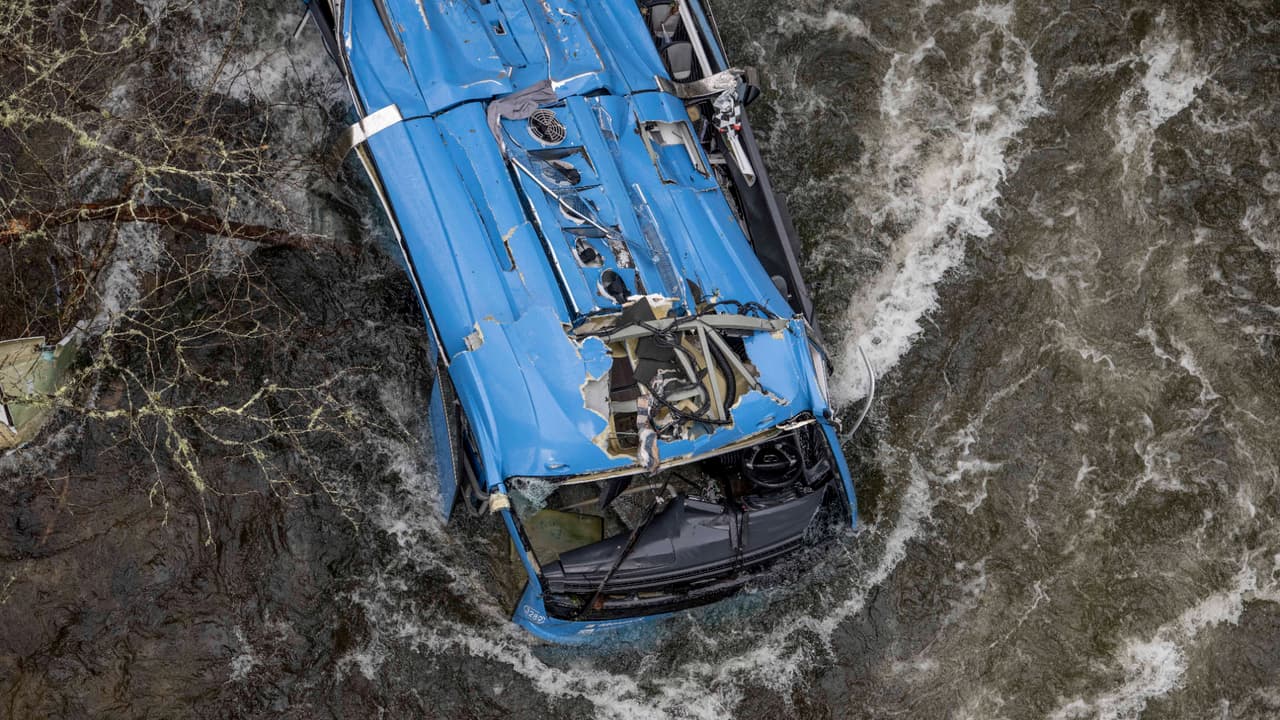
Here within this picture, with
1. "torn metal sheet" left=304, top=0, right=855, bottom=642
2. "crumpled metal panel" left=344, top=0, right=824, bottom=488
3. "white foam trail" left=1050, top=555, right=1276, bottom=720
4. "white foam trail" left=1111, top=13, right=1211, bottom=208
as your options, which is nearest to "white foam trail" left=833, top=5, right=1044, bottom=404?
"white foam trail" left=1111, top=13, right=1211, bottom=208

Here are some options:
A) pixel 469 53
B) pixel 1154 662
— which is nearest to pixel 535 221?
pixel 469 53

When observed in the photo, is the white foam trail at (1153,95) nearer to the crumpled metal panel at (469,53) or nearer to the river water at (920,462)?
the river water at (920,462)

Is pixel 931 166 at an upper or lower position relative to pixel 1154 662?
upper

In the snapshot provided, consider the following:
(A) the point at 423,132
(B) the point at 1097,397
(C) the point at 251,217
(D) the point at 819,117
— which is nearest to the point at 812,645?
(B) the point at 1097,397

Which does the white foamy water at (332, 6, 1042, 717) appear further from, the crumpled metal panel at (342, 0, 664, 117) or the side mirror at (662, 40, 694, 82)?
the crumpled metal panel at (342, 0, 664, 117)

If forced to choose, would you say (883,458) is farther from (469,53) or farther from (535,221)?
(469,53)

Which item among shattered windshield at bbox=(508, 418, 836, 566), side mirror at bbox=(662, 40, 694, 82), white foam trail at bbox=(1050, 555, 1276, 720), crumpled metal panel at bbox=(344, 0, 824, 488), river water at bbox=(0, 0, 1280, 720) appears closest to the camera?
crumpled metal panel at bbox=(344, 0, 824, 488)

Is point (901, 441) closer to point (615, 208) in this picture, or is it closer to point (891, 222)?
point (891, 222)
